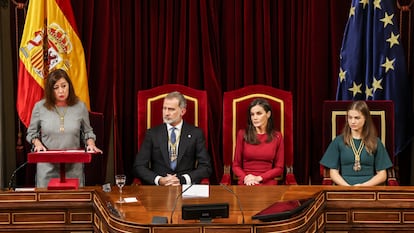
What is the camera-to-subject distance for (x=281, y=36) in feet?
20.1

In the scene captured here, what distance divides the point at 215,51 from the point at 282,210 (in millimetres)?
2789

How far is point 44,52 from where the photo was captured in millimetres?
5871

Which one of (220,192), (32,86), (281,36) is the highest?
(281,36)

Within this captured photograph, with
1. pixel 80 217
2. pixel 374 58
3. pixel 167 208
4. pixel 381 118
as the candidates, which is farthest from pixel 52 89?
pixel 374 58

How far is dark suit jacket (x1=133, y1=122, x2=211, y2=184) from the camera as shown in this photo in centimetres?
523

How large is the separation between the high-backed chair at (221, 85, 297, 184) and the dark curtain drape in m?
0.58

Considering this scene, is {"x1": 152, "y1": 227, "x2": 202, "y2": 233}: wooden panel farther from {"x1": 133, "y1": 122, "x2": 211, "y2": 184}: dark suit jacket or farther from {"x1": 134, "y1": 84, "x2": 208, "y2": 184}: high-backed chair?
{"x1": 134, "y1": 84, "x2": 208, "y2": 184}: high-backed chair

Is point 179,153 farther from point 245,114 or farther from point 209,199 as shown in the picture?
point 209,199

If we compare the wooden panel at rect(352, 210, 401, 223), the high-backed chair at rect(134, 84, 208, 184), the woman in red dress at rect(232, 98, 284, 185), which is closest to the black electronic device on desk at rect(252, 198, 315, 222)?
the wooden panel at rect(352, 210, 401, 223)

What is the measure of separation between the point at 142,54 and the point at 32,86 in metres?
1.03

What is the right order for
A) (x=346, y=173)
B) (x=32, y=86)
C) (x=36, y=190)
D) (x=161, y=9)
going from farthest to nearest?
(x=161, y=9) → (x=32, y=86) → (x=346, y=173) → (x=36, y=190)

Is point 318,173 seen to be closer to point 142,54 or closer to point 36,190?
point 142,54

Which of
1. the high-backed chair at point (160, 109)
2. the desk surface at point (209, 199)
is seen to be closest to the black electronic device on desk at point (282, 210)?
the desk surface at point (209, 199)

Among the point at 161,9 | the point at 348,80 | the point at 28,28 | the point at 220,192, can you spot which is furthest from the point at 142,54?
the point at 220,192
